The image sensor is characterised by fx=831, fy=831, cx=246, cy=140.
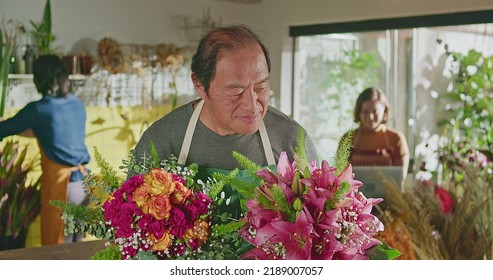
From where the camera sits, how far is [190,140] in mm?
1978

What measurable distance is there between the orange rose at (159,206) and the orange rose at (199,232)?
2.2 inches

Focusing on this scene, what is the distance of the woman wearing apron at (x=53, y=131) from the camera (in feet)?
12.8

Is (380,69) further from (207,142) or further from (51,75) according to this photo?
(207,142)

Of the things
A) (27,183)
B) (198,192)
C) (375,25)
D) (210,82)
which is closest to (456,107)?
(375,25)

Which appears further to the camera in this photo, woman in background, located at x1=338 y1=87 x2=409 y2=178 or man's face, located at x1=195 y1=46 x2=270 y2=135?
woman in background, located at x1=338 y1=87 x2=409 y2=178

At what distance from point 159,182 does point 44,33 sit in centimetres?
278

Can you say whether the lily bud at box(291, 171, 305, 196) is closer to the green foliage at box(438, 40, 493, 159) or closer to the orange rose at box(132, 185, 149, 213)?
the orange rose at box(132, 185, 149, 213)

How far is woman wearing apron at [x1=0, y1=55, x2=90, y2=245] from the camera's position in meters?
3.90

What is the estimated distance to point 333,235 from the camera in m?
1.41

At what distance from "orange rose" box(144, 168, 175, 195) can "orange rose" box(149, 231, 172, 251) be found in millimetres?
74

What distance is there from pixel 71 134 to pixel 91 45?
604mm

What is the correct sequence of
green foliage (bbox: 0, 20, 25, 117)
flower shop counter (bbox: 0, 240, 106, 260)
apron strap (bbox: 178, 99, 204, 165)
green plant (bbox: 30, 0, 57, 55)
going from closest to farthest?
1. apron strap (bbox: 178, 99, 204, 165)
2. flower shop counter (bbox: 0, 240, 106, 260)
3. green foliage (bbox: 0, 20, 25, 117)
4. green plant (bbox: 30, 0, 57, 55)

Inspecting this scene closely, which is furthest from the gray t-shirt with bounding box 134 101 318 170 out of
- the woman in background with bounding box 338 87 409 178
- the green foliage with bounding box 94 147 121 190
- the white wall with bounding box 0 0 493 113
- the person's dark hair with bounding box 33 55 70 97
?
the woman in background with bounding box 338 87 409 178

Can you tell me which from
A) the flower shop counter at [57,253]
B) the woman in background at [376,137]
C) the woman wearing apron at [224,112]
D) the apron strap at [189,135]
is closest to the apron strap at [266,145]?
the woman wearing apron at [224,112]
